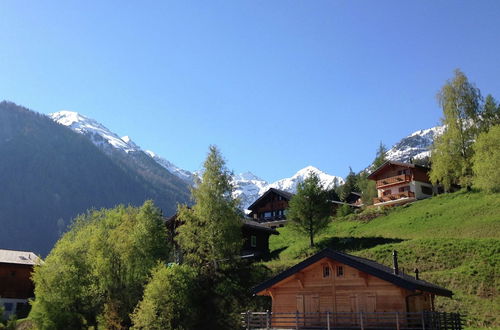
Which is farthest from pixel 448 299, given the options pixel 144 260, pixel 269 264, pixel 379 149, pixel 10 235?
pixel 10 235

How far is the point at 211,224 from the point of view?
4400 centimetres

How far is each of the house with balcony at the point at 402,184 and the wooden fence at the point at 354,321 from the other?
46.8 metres

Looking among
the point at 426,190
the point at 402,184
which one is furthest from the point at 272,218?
the point at 426,190

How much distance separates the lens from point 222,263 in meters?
43.2

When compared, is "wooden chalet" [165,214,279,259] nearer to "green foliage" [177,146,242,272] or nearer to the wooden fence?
"green foliage" [177,146,242,272]

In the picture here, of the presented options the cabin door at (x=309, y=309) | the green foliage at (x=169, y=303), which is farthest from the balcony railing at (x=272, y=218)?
the cabin door at (x=309, y=309)

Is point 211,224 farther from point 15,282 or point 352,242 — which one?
point 15,282

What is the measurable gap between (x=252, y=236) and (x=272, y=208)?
2972 cm

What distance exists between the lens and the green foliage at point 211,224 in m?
43.4

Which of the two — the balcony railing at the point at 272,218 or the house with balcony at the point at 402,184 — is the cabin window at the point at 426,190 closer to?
the house with balcony at the point at 402,184

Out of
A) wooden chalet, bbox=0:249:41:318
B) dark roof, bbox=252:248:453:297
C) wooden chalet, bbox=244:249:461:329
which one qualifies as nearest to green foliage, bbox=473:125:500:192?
wooden chalet, bbox=244:249:461:329

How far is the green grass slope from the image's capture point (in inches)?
1470

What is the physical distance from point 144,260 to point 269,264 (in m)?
13.1

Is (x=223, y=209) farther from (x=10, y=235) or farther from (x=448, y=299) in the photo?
(x=10, y=235)
